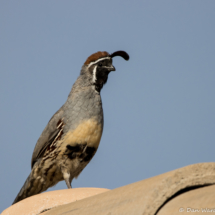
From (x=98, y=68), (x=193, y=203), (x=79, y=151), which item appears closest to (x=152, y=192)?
(x=193, y=203)

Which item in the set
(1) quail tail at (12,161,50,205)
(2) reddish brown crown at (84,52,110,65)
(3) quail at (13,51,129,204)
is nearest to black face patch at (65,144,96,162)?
(3) quail at (13,51,129,204)

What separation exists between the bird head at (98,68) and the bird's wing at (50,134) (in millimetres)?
658

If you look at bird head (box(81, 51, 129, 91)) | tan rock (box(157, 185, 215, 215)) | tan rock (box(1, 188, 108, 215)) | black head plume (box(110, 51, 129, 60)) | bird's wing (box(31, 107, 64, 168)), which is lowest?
tan rock (box(157, 185, 215, 215))

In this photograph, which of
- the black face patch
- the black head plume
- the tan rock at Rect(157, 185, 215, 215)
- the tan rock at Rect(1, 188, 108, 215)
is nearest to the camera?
the tan rock at Rect(157, 185, 215, 215)

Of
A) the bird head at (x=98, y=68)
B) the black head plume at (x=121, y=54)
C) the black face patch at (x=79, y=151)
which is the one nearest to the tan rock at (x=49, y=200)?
the black face patch at (x=79, y=151)

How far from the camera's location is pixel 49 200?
3482 mm

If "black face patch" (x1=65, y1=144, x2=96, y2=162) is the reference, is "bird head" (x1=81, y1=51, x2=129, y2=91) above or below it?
above

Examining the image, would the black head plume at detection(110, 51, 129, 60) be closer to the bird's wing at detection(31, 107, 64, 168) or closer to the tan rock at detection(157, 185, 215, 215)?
the bird's wing at detection(31, 107, 64, 168)

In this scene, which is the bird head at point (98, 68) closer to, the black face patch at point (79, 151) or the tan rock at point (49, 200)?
the black face patch at point (79, 151)

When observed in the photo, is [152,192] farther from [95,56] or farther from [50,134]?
[95,56]

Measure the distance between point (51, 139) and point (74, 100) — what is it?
2.03ft

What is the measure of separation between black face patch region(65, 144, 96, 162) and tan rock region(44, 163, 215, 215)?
273cm

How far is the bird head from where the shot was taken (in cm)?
583

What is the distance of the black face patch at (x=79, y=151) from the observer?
207 inches
